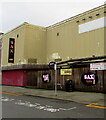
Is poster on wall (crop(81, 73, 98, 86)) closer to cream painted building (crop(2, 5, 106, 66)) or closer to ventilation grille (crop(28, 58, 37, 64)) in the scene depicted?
cream painted building (crop(2, 5, 106, 66))

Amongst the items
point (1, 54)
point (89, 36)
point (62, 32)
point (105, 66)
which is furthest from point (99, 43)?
point (1, 54)

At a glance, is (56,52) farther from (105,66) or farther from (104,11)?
(105,66)

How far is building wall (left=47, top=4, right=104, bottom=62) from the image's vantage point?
18.9 m

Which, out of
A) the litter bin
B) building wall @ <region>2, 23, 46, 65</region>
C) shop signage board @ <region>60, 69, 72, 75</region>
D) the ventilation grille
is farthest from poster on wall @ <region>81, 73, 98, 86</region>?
building wall @ <region>2, 23, 46, 65</region>

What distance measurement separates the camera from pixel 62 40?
23.6 metres

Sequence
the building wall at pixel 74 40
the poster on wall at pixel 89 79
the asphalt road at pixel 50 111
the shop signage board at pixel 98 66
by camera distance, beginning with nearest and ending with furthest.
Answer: the asphalt road at pixel 50 111
the shop signage board at pixel 98 66
the poster on wall at pixel 89 79
the building wall at pixel 74 40

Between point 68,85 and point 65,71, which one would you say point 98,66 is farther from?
point 65,71

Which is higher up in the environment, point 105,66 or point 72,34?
point 72,34

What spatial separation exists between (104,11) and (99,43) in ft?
12.2

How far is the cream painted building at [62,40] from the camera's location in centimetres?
1903

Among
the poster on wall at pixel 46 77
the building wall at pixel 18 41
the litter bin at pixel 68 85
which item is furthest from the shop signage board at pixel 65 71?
the building wall at pixel 18 41

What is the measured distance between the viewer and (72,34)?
22062 mm

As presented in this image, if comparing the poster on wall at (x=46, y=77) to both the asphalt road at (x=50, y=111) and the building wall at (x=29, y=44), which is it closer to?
the building wall at (x=29, y=44)

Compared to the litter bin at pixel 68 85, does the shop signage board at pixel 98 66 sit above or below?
above
